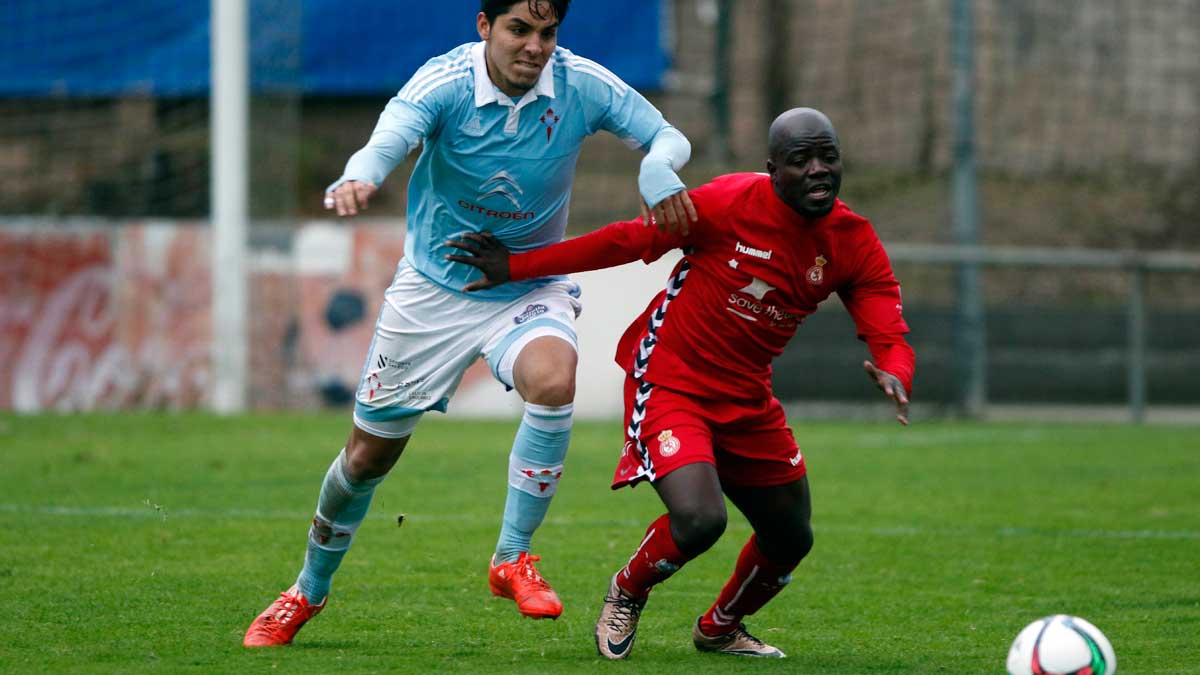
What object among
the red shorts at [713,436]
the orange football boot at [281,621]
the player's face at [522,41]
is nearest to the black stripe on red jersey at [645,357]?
the red shorts at [713,436]

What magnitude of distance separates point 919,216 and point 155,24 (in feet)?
32.8

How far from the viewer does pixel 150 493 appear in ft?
33.3

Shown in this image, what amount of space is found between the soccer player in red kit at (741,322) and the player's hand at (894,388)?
0.04 meters

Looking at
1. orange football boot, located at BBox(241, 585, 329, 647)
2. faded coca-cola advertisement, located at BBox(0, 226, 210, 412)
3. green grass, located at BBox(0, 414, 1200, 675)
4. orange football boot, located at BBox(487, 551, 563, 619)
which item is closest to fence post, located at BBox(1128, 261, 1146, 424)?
green grass, located at BBox(0, 414, 1200, 675)

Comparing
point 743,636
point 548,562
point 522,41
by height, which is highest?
point 522,41

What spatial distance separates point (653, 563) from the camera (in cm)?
559

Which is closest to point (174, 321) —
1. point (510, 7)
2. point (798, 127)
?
point (510, 7)

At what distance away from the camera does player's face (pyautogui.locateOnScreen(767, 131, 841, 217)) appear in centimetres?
544

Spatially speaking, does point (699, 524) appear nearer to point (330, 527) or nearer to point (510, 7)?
point (330, 527)

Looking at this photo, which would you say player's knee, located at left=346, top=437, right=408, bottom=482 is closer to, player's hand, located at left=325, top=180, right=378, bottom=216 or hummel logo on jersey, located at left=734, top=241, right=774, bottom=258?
player's hand, located at left=325, top=180, right=378, bottom=216

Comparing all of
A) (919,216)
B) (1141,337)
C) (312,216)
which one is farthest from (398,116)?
(312,216)

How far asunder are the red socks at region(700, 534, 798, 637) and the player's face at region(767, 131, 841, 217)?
3.90 ft

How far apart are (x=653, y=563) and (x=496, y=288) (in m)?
1.14

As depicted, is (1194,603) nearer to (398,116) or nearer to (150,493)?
(398,116)
